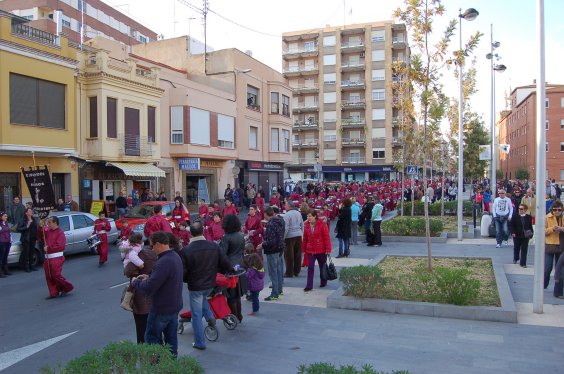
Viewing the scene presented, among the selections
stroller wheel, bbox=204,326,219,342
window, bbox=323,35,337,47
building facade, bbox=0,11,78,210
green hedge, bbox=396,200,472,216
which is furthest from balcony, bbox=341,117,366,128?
stroller wheel, bbox=204,326,219,342

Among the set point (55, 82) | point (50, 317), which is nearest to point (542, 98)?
point (50, 317)

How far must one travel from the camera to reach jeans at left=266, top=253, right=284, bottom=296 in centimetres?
870

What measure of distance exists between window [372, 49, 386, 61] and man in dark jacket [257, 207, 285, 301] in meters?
60.0

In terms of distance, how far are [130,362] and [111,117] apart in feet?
70.9

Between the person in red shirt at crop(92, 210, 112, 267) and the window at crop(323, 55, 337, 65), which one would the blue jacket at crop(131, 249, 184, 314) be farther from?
the window at crop(323, 55, 337, 65)

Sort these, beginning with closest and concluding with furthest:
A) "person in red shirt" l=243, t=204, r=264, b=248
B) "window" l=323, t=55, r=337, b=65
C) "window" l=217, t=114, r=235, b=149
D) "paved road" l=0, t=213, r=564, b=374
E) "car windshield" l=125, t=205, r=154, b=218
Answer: "paved road" l=0, t=213, r=564, b=374 < "person in red shirt" l=243, t=204, r=264, b=248 < "car windshield" l=125, t=205, r=154, b=218 < "window" l=217, t=114, r=235, b=149 < "window" l=323, t=55, r=337, b=65

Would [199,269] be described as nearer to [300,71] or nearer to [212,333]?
[212,333]

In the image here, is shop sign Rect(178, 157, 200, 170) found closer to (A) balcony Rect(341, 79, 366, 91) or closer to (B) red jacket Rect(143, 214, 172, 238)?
(B) red jacket Rect(143, 214, 172, 238)

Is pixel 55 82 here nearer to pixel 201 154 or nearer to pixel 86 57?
pixel 86 57

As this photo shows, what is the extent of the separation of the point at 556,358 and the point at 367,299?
2.94 metres

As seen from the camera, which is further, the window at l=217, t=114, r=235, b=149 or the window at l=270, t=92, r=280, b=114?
the window at l=270, t=92, r=280, b=114

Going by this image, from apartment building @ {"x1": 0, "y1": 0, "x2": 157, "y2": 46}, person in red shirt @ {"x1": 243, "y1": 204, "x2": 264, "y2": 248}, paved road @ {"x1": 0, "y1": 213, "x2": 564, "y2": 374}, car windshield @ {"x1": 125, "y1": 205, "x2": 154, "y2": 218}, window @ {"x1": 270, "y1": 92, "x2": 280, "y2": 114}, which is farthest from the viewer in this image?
apartment building @ {"x1": 0, "y1": 0, "x2": 157, "y2": 46}

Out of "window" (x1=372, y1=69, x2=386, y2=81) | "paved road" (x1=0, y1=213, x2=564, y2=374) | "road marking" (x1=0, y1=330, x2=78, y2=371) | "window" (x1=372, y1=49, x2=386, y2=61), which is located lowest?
"road marking" (x1=0, y1=330, x2=78, y2=371)

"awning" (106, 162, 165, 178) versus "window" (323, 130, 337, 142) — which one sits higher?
"window" (323, 130, 337, 142)
